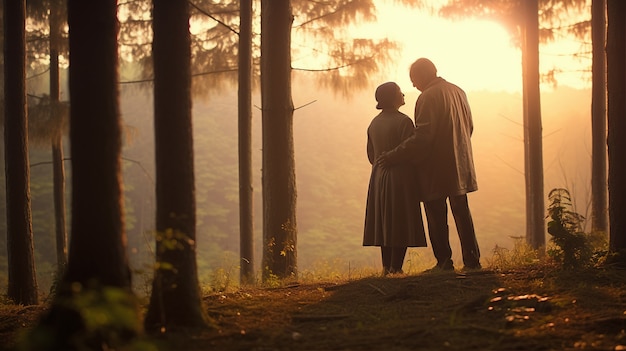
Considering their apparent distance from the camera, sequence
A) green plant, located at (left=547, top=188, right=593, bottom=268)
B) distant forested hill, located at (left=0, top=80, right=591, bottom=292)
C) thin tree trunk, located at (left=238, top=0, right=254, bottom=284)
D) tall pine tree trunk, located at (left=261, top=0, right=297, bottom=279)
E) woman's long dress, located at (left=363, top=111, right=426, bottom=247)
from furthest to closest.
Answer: distant forested hill, located at (left=0, top=80, right=591, bottom=292)
thin tree trunk, located at (left=238, top=0, right=254, bottom=284)
tall pine tree trunk, located at (left=261, top=0, right=297, bottom=279)
woman's long dress, located at (left=363, top=111, right=426, bottom=247)
green plant, located at (left=547, top=188, right=593, bottom=268)

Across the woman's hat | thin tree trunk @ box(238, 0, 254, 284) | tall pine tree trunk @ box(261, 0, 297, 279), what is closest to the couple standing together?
the woman's hat

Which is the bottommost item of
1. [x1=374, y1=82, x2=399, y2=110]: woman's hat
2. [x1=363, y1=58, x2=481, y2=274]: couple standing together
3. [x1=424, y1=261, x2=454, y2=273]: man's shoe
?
[x1=424, y1=261, x2=454, y2=273]: man's shoe

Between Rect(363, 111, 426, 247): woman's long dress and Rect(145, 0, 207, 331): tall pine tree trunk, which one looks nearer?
Rect(145, 0, 207, 331): tall pine tree trunk

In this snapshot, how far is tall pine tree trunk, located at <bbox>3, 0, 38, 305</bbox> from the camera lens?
10.0m

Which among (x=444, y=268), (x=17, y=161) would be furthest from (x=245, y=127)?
(x=444, y=268)

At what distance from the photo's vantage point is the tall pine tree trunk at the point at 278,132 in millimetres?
9961

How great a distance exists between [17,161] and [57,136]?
15.3ft

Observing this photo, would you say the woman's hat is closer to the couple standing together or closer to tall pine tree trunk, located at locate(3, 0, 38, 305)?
the couple standing together

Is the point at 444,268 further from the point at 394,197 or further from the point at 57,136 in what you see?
the point at 57,136

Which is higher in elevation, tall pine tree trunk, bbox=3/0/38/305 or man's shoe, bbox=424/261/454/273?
tall pine tree trunk, bbox=3/0/38/305

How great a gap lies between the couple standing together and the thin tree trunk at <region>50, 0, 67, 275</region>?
816cm

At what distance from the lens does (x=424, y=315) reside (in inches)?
226

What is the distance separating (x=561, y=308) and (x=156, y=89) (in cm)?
362

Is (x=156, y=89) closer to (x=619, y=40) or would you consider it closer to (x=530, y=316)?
(x=530, y=316)
